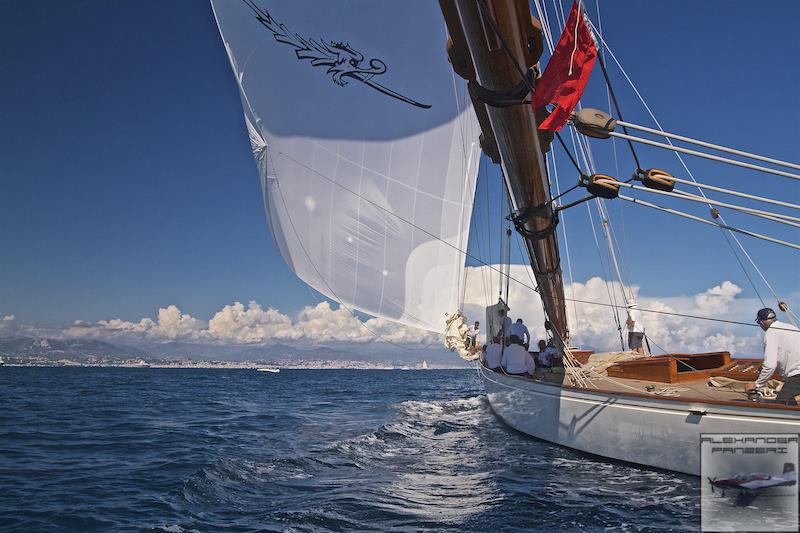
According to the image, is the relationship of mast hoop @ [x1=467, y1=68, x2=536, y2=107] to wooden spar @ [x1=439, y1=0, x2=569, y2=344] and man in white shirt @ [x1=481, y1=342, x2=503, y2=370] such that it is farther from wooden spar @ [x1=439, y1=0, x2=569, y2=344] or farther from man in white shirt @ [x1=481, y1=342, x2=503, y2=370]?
man in white shirt @ [x1=481, y1=342, x2=503, y2=370]

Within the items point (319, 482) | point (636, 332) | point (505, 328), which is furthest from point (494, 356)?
point (319, 482)

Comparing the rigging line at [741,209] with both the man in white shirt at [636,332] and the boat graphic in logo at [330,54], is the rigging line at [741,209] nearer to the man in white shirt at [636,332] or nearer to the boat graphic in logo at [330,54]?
the boat graphic in logo at [330,54]

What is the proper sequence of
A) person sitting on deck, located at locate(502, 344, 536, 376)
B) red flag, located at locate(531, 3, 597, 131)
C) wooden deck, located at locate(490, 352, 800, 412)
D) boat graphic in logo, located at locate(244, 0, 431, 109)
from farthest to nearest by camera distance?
person sitting on deck, located at locate(502, 344, 536, 376), boat graphic in logo, located at locate(244, 0, 431, 109), wooden deck, located at locate(490, 352, 800, 412), red flag, located at locate(531, 3, 597, 131)

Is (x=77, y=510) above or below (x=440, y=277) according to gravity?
below

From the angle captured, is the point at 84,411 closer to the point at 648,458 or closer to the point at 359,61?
the point at 359,61

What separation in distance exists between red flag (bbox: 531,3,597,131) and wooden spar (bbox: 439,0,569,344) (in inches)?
13.0

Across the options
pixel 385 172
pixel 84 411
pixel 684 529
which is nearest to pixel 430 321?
pixel 385 172

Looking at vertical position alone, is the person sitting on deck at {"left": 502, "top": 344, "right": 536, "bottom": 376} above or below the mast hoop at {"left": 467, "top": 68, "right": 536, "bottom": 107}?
below

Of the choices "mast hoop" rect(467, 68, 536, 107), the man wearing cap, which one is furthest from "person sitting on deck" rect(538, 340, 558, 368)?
"mast hoop" rect(467, 68, 536, 107)

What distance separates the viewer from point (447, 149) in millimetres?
12531

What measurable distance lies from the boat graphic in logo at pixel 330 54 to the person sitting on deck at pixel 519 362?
6318 mm

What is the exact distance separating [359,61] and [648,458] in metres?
8.51

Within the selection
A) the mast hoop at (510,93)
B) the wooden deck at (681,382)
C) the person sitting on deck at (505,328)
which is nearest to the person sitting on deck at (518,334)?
the person sitting on deck at (505,328)

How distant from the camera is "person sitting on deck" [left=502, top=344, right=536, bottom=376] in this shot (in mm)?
10609
